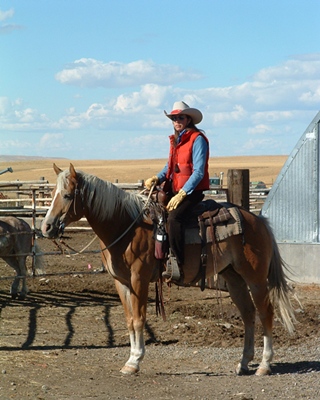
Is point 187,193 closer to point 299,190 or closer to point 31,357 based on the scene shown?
point 31,357

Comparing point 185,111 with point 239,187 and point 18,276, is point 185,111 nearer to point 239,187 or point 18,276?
point 239,187

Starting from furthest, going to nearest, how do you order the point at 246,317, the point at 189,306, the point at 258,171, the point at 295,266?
the point at 258,171 < the point at 295,266 < the point at 189,306 < the point at 246,317

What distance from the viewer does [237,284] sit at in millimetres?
7684

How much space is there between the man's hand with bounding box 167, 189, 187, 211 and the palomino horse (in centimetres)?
30

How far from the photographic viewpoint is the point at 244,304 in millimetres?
7586

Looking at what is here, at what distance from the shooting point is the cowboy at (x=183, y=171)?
7.11 metres

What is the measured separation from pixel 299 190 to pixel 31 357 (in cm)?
655

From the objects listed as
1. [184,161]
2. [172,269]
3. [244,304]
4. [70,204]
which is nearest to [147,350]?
[244,304]

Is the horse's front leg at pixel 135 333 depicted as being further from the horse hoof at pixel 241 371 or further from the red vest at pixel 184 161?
the red vest at pixel 184 161

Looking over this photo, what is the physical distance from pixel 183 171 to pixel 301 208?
5.89 metres

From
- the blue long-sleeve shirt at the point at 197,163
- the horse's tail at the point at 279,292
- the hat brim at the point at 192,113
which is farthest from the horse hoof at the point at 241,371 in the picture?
the hat brim at the point at 192,113

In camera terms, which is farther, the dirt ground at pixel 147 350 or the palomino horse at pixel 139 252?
the palomino horse at pixel 139 252

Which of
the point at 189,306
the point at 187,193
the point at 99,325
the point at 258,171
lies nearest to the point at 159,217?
the point at 187,193

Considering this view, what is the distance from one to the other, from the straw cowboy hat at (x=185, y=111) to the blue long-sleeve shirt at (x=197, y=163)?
301 millimetres
